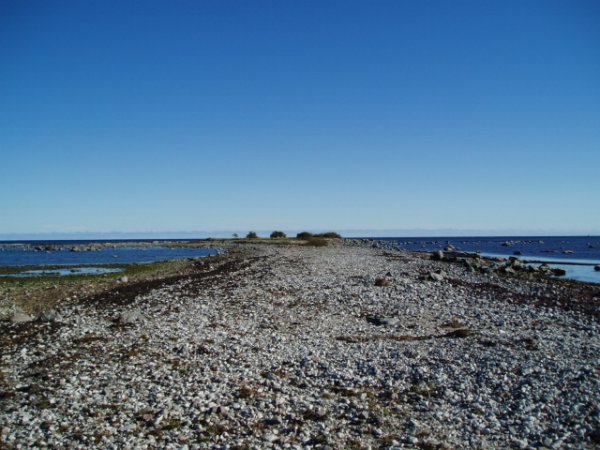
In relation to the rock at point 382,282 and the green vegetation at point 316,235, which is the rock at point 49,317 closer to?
the rock at point 382,282

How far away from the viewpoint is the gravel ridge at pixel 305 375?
10016 millimetres

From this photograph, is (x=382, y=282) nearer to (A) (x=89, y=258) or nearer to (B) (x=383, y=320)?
(B) (x=383, y=320)

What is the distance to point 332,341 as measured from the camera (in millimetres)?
17531

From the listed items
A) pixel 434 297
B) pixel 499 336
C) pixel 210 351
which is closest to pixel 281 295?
pixel 434 297

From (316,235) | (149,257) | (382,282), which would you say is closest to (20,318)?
(382,282)

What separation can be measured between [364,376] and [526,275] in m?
33.8

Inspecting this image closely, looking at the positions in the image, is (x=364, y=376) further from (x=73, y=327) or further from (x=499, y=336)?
(x=73, y=327)

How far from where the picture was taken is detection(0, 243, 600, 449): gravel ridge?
10.0 m

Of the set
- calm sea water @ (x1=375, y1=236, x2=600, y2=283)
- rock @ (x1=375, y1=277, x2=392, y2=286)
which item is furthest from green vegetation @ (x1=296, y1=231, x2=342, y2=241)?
rock @ (x1=375, y1=277, x2=392, y2=286)

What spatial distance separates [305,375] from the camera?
13.5 meters

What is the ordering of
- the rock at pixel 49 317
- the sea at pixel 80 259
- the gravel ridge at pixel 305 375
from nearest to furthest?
the gravel ridge at pixel 305 375, the rock at pixel 49 317, the sea at pixel 80 259

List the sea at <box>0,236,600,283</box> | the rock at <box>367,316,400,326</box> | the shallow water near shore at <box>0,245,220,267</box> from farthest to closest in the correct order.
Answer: the shallow water near shore at <box>0,245,220,267</box>
the sea at <box>0,236,600,283</box>
the rock at <box>367,316,400,326</box>

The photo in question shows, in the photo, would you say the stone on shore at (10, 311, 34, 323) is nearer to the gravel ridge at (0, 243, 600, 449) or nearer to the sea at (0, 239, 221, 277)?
the gravel ridge at (0, 243, 600, 449)

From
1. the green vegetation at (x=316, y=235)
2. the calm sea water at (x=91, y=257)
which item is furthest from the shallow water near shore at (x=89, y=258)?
the green vegetation at (x=316, y=235)
